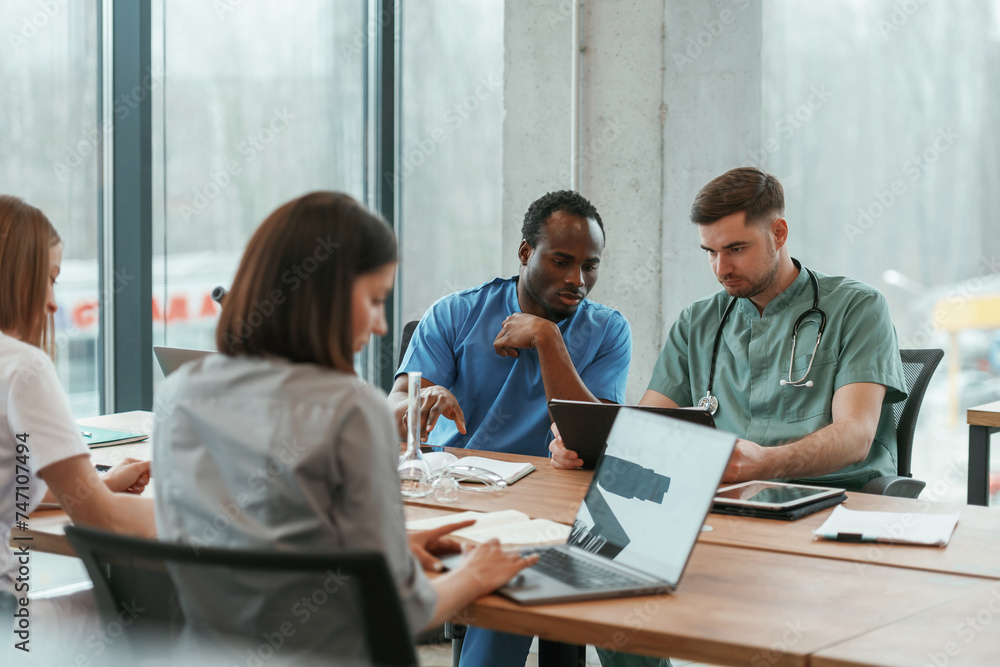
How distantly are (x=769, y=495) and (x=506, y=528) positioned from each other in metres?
0.54

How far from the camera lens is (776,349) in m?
2.23

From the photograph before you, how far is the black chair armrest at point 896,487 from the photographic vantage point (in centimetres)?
191

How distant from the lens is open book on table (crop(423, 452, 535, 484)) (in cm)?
187

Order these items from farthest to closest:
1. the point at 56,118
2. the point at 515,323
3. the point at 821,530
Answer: the point at 56,118
the point at 515,323
the point at 821,530

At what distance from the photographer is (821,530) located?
1461mm

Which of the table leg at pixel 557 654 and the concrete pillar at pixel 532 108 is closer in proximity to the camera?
the table leg at pixel 557 654

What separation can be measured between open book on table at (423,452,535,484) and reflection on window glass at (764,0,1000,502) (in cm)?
214

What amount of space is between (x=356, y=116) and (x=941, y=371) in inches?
103

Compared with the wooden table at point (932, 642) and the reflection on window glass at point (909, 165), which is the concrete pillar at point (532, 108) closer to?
the reflection on window glass at point (909, 165)

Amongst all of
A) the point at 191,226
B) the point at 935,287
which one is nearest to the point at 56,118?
the point at 191,226

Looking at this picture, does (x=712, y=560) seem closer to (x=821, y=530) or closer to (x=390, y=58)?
(x=821, y=530)
